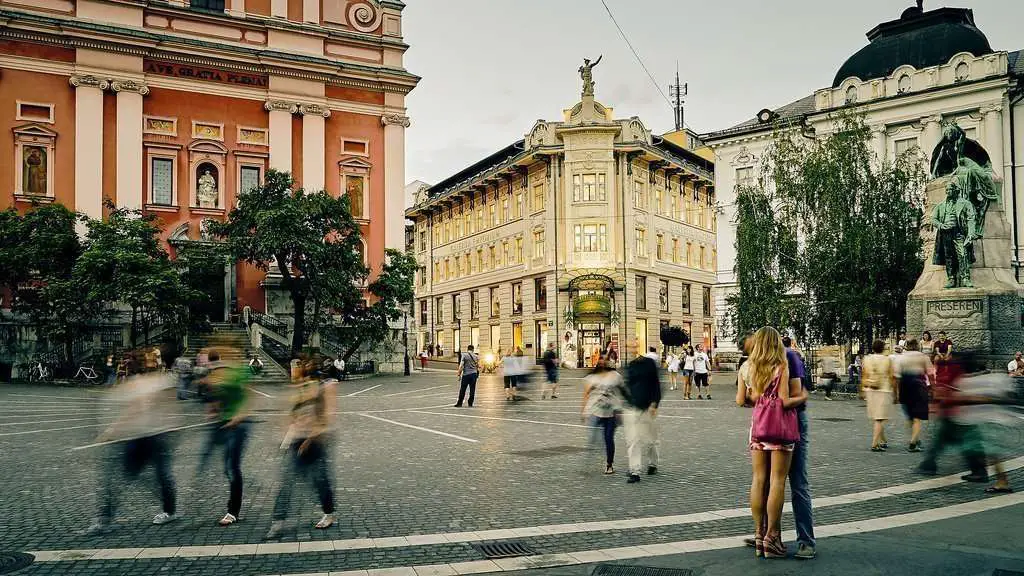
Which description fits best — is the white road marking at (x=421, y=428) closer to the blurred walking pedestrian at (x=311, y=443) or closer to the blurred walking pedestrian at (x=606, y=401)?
the blurred walking pedestrian at (x=606, y=401)

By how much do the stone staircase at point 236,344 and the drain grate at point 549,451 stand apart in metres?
20.8

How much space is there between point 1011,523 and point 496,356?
47525mm

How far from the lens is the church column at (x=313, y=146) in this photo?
140 ft

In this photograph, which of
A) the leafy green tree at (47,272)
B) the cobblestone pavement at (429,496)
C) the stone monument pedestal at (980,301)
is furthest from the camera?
the leafy green tree at (47,272)

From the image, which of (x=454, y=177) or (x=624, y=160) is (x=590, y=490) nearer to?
(x=624, y=160)

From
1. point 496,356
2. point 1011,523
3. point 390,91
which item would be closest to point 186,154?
point 390,91

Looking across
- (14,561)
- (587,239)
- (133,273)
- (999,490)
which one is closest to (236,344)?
(133,273)

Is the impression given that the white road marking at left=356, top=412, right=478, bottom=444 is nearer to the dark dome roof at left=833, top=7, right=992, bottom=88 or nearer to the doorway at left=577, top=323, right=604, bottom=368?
the doorway at left=577, top=323, right=604, bottom=368

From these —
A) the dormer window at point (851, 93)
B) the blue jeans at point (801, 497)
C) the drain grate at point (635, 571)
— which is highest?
the dormer window at point (851, 93)

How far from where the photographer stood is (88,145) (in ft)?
125

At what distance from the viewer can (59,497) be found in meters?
9.66

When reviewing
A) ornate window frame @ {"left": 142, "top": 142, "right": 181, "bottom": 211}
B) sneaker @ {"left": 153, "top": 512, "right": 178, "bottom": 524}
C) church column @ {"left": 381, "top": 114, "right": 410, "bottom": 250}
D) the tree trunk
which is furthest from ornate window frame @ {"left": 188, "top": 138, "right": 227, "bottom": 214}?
sneaker @ {"left": 153, "top": 512, "right": 178, "bottom": 524}

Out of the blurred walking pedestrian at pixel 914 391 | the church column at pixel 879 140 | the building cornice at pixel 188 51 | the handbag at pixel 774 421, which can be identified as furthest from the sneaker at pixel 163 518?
the church column at pixel 879 140

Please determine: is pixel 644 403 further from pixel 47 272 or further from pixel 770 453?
pixel 47 272
